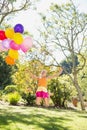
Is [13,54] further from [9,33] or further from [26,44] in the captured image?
[9,33]

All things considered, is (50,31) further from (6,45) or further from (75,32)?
(6,45)

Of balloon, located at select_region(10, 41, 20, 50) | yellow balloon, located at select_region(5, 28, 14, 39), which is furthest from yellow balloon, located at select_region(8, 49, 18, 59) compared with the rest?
yellow balloon, located at select_region(5, 28, 14, 39)

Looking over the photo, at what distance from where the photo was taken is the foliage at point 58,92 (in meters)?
22.1

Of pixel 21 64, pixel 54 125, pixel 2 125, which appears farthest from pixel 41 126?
pixel 21 64

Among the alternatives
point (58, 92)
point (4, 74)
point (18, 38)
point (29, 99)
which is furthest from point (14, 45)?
point (4, 74)

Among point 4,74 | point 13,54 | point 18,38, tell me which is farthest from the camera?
point 4,74

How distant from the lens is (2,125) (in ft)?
34.3

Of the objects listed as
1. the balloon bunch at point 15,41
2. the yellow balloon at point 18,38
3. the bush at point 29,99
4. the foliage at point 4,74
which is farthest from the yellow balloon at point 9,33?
the foliage at point 4,74

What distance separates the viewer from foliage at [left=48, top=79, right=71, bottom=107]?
22.1 meters

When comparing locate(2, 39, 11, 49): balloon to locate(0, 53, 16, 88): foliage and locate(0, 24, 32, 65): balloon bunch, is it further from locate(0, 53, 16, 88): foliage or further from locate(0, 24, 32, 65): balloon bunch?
locate(0, 53, 16, 88): foliage

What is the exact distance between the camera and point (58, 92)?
2225 centimetres

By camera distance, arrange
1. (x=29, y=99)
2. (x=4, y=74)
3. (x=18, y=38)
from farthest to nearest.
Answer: (x=4, y=74) → (x=29, y=99) → (x=18, y=38)

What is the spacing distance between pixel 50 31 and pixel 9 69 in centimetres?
1815

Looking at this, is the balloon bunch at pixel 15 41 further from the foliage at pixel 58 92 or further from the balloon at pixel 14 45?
the foliage at pixel 58 92
